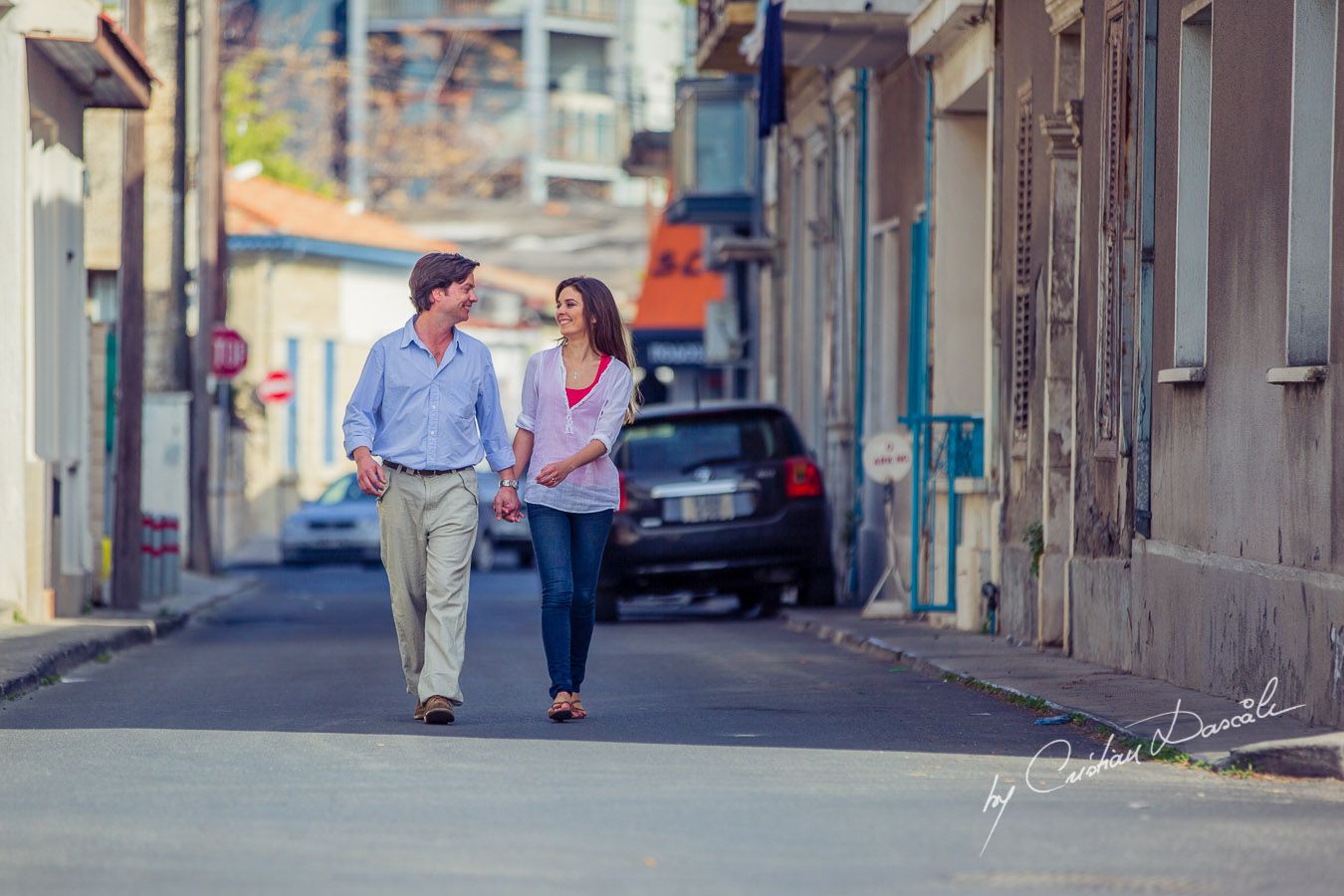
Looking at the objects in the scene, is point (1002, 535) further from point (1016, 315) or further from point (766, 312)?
point (766, 312)

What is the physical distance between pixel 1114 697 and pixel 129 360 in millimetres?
10913

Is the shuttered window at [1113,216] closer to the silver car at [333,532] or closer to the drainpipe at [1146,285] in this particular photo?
the drainpipe at [1146,285]

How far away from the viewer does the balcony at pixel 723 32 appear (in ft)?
85.4

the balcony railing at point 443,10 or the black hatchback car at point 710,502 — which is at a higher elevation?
the balcony railing at point 443,10

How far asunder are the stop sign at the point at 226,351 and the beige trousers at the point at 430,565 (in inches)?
822

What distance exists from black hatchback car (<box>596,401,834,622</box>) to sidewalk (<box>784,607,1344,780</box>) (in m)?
2.09

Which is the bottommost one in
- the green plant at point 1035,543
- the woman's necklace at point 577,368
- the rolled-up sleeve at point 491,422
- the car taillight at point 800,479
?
the green plant at point 1035,543

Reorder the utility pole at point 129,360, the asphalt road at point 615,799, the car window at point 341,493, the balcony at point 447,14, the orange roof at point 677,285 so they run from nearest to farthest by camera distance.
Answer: the asphalt road at point 615,799
the utility pole at point 129,360
the car window at point 341,493
the orange roof at point 677,285
the balcony at point 447,14

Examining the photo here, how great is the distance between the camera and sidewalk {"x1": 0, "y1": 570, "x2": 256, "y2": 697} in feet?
41.4

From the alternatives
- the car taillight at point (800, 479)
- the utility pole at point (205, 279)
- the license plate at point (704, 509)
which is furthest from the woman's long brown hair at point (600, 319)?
the utility pole at point (205, 279)

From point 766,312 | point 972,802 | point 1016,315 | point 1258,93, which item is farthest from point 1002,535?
point 766,312

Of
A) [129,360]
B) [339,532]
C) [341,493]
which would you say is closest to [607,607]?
[129,360]

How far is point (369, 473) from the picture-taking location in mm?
10016

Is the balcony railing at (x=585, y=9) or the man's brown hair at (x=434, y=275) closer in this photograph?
the man's brown hair at (x=434, y=275)
